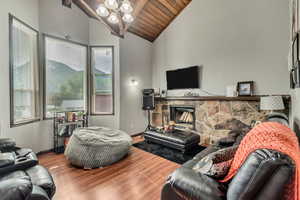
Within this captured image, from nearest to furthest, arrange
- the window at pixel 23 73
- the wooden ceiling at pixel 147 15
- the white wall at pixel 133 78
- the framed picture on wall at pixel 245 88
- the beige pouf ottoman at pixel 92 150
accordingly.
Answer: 1. the beige pouf ottoman at pixel 92 150
2. the window at pixel 23 73
3. the framed picture on wall at pixel 245 88
4. the wooden ceiling at pixel 147 15
5. the white wall at pixel 133 78

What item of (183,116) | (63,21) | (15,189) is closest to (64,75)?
(63,21)

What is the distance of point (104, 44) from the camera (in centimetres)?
418

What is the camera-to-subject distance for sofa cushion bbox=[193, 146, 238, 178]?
1.19 m

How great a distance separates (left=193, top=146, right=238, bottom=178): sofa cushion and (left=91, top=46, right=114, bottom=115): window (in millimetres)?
3311

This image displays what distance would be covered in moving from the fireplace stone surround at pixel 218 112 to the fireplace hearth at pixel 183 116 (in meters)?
0.03

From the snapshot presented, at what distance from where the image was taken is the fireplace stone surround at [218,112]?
3164 mm

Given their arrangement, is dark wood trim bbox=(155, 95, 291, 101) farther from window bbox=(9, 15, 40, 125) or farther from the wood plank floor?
window bbox=(9, 15, 40, 125)

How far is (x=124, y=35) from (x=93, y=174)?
12.2 ft

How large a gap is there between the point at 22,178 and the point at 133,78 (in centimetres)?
388

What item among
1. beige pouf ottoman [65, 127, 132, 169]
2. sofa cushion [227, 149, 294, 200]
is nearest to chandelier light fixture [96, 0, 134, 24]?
beige pouf ottoman [65, 127, 132, 169]

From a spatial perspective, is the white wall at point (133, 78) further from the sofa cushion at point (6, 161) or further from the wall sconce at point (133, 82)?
the sofa cushion at point (6, 161)

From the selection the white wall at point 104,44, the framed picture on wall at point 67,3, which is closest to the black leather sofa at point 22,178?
the white wall at point 104,44

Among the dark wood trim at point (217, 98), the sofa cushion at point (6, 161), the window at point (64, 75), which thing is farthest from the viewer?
the window at point (64, 75)

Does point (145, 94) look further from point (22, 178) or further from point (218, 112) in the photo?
point (22, 178)
